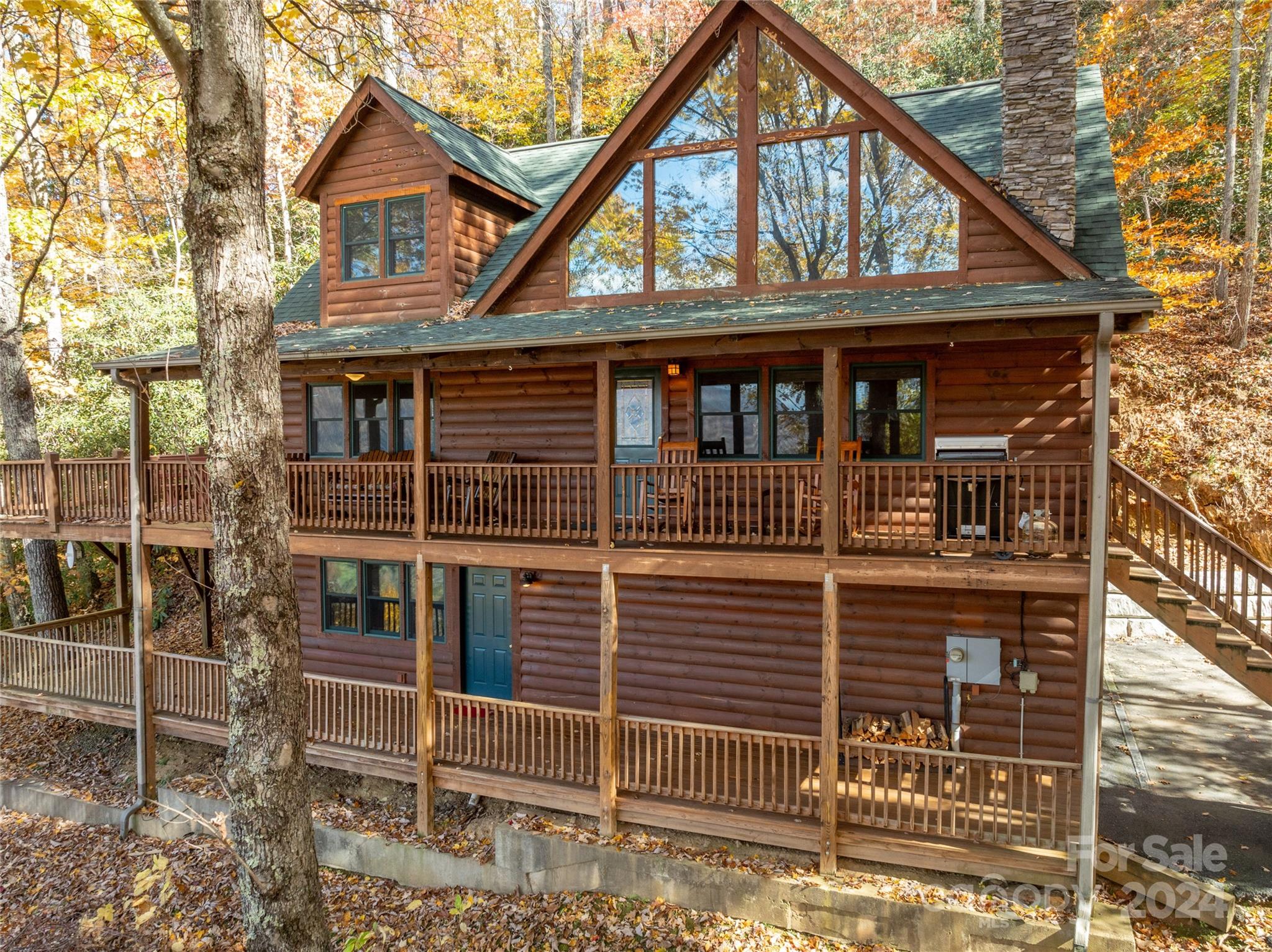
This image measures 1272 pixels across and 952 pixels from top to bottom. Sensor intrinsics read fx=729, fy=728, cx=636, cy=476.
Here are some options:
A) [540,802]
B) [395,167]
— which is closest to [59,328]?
[395,167]

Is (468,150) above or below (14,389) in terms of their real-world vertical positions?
above

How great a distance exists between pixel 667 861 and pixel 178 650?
1361cm

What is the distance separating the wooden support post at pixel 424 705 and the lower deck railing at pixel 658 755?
20 centimetres

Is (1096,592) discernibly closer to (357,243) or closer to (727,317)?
(727,317)

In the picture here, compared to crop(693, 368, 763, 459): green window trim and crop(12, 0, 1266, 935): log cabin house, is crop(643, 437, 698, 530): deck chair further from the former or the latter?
crop(693, 368, 763, 459): green window trim

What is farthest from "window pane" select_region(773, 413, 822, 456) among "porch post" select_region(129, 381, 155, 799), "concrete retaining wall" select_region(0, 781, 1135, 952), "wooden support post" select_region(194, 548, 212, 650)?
"wooden support post" select_region(194, 548, 212, 650)

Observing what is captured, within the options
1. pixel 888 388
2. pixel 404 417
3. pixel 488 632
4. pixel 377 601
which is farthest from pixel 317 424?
pixel 888 388

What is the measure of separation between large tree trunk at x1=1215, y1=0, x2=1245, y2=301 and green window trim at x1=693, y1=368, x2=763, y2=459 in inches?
692

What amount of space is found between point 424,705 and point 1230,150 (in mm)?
25067

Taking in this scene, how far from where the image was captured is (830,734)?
310 inches

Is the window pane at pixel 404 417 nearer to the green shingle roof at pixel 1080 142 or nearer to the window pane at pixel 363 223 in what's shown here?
the window pane at pixel 363 223

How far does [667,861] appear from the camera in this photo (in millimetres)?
8117

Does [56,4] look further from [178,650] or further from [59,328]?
[59,328]

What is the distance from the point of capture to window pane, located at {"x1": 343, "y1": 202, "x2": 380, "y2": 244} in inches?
512
